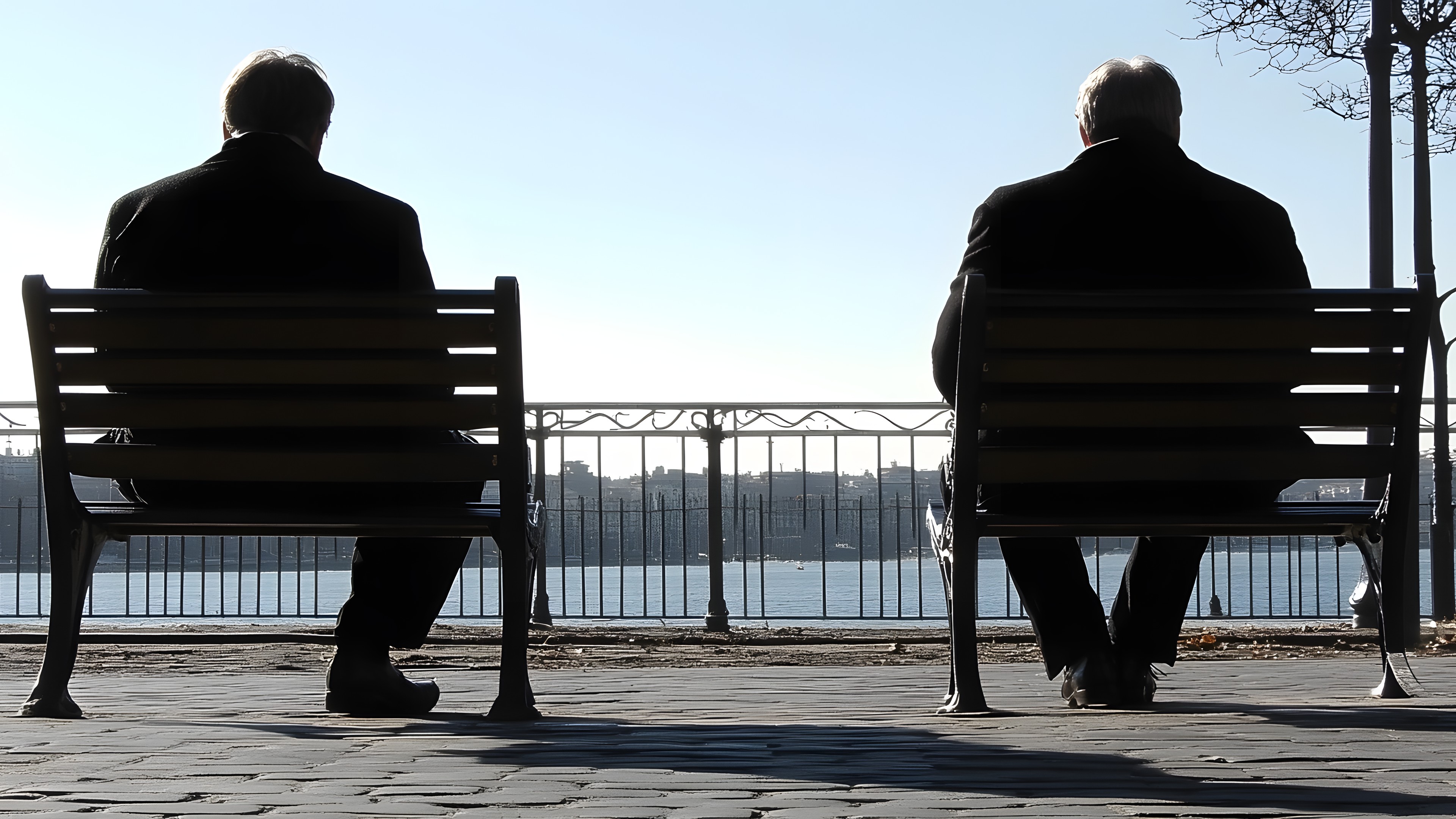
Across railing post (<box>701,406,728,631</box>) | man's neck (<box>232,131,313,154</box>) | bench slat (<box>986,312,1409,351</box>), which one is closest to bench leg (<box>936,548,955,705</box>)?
bench slat (<box>986,312,1409,351</box>)

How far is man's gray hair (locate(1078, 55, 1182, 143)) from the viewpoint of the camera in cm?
368

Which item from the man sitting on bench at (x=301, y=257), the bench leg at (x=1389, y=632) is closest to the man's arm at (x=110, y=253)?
the man sitting on bench at (x=301, y=257)

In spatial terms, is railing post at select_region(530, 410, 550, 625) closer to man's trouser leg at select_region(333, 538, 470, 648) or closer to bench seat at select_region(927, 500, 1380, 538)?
man's trouser leg at select_region(333, 538, 470, 648)

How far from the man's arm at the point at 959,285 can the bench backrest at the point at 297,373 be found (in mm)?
948

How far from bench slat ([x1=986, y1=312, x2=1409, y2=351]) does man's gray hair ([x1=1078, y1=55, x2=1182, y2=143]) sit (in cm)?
68

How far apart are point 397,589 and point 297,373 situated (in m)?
0.55

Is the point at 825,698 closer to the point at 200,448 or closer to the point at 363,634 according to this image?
the point at 363,634

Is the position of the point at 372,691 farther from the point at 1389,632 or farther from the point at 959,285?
the point at 1389,632

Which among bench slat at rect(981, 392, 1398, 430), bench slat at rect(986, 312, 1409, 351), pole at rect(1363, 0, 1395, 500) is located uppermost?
pole at rect(1363, 0, 1395, 500)

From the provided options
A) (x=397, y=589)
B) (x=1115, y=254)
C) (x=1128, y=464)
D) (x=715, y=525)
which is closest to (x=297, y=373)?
(x=397, y=589)

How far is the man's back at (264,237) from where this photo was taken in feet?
11.2

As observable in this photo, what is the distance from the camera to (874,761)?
2328 mm

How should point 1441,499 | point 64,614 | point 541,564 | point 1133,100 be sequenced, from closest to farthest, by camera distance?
point 64,614 → point 1133,100 → point 541,564 → point 1441,499

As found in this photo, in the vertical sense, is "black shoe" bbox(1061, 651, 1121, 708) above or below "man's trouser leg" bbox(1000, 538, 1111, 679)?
below
